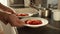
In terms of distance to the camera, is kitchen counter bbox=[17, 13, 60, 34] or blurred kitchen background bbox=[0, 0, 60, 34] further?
blurred kitchen background bbox=[0, 0, 60, 34]

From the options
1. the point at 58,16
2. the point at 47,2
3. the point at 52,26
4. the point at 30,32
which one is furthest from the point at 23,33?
the point at 47,2

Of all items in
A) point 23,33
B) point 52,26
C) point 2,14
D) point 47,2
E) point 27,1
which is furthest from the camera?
point 27,1

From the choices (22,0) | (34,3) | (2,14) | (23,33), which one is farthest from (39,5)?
(2,14)

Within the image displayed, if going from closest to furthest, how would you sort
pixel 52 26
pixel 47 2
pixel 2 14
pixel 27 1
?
A: pixel 2 14
pixel 52 26
pixel 47 2
pixel 27 1

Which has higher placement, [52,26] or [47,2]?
[47,2]

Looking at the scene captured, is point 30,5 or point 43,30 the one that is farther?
point 30,5

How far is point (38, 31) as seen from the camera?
0.70m

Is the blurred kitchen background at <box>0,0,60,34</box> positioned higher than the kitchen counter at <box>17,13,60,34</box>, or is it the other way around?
the blurred kitchen background at <box>0,0,60,34</box>

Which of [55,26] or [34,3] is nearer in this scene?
[55,26]

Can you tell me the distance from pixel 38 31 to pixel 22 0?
0.60 m

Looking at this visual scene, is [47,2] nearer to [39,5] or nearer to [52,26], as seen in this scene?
[39,5]

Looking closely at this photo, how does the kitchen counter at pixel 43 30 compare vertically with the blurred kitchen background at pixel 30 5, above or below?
below

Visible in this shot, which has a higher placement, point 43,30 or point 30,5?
point 30,5

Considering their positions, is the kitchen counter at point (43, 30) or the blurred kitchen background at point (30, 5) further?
the blurred kitchen background at point (30, 5)
